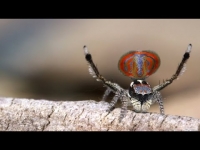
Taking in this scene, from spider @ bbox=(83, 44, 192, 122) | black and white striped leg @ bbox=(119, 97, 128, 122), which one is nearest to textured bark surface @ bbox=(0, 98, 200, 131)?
black and white striped leg @ bbox=(119, 97, 128, 122)

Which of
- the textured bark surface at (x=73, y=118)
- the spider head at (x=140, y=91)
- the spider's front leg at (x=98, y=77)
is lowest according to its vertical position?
the textured bark surface at (x=73, y=118)

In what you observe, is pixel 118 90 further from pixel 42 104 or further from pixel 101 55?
pixel 101 55

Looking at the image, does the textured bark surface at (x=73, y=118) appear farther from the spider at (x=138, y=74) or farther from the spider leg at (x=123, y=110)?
the spider at (x=138, y=74)

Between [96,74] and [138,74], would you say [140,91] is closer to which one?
[138,74]

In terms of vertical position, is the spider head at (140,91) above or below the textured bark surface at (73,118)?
above

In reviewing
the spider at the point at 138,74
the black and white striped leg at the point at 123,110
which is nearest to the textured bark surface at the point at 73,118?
the black and white striped leg at the point at 123,110

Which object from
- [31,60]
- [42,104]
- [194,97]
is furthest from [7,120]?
[31,60]

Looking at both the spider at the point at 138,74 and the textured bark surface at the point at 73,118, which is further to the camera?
the spider at the point at 138,74
